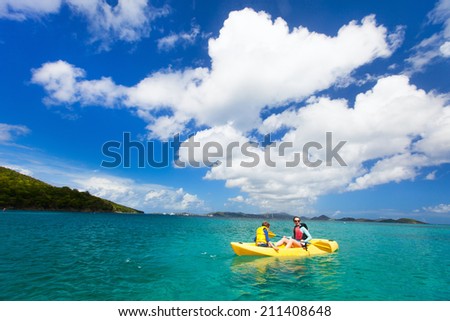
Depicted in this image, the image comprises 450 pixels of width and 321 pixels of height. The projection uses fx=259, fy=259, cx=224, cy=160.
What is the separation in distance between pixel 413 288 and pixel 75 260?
69.3ft

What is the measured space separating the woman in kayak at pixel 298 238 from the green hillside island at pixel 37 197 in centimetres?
13916

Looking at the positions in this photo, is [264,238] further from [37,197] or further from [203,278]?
[37,197]

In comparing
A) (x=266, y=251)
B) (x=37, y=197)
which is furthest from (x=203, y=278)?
(x=37, y=197)

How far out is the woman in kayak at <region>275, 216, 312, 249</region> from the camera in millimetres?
21453

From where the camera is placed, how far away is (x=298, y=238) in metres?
22.5

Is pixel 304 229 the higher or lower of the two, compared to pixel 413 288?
higher

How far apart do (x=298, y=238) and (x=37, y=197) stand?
149 metres

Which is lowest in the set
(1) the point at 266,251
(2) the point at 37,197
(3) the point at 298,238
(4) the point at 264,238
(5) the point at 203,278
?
(5) the point at 203,278

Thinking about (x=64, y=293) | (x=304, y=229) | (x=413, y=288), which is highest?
(x=304, y=229)

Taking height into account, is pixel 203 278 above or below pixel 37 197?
below

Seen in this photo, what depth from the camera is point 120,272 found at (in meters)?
15.2

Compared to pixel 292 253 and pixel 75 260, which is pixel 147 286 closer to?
pixel 75 260

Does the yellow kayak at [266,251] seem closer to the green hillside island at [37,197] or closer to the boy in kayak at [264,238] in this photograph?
the boy in kayak at [264,238]
